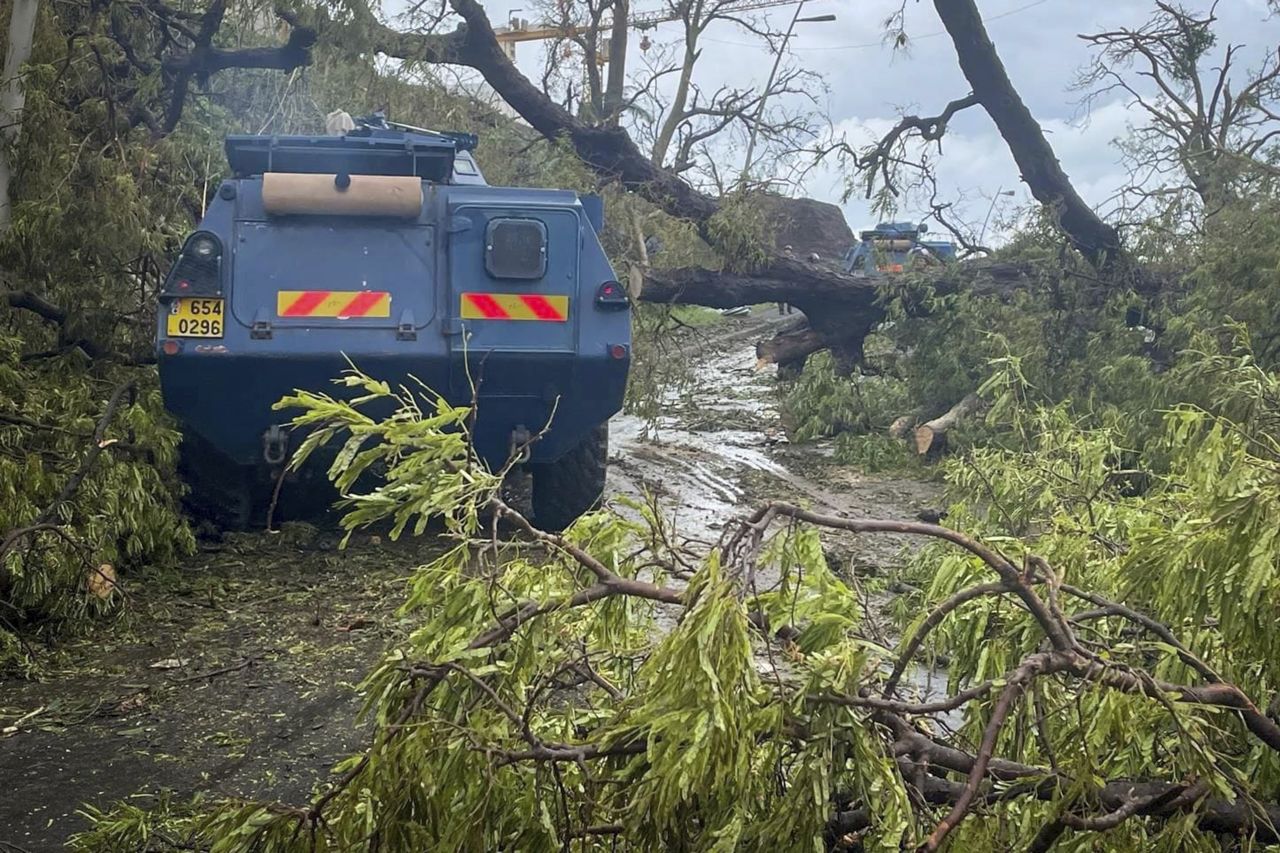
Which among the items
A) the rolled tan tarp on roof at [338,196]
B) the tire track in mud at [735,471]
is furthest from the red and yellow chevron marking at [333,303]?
the tire track in mud at [735,471]

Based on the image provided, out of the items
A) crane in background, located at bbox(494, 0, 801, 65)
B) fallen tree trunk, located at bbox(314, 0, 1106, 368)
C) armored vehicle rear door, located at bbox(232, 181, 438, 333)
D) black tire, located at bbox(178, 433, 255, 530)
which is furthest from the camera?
crane in background, located at bbox(494, 0, 801, 65)

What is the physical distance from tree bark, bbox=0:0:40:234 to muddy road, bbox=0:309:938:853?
2203 millimetres

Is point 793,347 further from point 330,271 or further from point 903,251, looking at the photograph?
point 330,271

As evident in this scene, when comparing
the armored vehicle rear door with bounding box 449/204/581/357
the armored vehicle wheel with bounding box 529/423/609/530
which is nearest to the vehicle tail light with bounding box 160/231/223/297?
the armored vehicle rear door with bounding box 449/204/581/357

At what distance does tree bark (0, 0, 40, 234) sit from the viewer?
6832 millimetres

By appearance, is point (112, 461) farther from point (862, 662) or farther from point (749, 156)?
point (749, 156)

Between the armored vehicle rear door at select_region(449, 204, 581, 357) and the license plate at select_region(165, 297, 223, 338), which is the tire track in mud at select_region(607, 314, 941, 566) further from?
the license plate at select_region(165, 297, 223, 338)

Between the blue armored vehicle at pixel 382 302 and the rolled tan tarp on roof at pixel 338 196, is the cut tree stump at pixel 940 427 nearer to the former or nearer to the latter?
the blue armored vehicle at pixel 382 302

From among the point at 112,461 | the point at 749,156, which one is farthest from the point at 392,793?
the point at 749,156

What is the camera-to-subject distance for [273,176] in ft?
19.8

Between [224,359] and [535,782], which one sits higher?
[224,359]

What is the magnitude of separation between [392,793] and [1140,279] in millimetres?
9009

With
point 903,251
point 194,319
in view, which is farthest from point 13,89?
point 903,251

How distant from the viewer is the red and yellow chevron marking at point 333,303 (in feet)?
19.7
